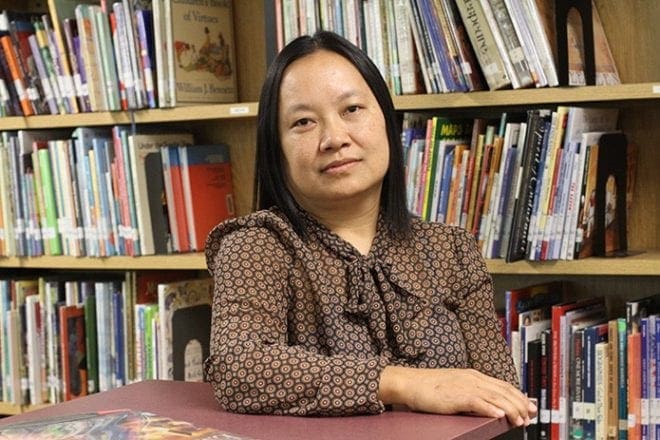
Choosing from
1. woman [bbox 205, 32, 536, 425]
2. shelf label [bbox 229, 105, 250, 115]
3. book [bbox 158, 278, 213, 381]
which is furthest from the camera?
book [bbox 158, 278, 213, 381]

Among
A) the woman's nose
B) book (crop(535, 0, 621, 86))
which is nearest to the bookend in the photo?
book (crop(535, 0, 621, 86))

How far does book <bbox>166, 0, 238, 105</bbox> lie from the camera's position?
2.66m

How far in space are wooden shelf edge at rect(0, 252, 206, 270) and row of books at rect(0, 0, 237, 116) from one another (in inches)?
14.2

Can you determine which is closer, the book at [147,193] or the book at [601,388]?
the book at [601,388]

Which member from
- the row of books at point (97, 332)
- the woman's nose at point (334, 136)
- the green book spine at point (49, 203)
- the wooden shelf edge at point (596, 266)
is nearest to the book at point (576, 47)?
the wooden shelf edge at point (596, 266)

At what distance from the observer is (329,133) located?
1602 millimetres

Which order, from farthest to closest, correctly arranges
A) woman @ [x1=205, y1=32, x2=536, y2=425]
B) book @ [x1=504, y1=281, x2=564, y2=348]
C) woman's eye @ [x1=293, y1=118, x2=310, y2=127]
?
book @ [x1=504, y1=281, x2=564, y2=348] → woman's eye @ [x1=293, y1=118, x2=310, y2=127] → woman @ [x1=205, y1=32, x2=536, y2=425]

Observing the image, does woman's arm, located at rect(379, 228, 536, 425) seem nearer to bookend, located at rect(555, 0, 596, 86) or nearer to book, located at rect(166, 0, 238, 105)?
→ bookend, located at rect(555, 0, 596, 86)

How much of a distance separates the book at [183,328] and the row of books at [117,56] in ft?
1.47

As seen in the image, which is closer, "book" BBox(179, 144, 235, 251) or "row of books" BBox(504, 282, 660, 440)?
"row of books" BBox(504, 282, 660, 440)

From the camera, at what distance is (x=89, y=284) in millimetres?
2963

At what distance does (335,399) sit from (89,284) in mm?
1701

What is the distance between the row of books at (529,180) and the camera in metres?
2.23

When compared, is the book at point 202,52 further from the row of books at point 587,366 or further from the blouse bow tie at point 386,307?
the blouse bow tie at point 386,307
